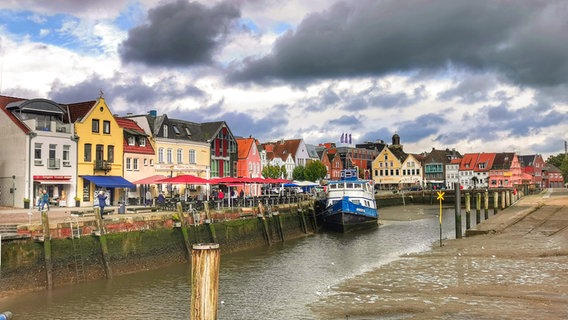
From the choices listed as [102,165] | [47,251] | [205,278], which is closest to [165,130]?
[102,165]

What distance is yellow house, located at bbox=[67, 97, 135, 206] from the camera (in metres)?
42.7

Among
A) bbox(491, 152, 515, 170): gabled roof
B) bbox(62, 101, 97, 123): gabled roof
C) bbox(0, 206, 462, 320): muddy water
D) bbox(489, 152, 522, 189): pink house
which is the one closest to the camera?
bbox(0, 206, 462, 320): muddy water

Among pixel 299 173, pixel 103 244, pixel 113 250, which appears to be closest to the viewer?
pixel 103 244

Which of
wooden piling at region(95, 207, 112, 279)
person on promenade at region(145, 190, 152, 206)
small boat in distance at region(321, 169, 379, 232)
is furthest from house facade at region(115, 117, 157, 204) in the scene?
wooden piling at region(95, 207, 112, 279)

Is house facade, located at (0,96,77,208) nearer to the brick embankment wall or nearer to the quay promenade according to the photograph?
the brick embankment wall

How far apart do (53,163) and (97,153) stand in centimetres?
458

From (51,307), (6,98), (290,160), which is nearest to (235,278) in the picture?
(51,307)

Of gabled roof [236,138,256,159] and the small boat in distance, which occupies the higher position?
gabled roof [236,138,256,159]

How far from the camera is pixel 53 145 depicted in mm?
40531

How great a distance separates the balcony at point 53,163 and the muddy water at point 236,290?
666 inches

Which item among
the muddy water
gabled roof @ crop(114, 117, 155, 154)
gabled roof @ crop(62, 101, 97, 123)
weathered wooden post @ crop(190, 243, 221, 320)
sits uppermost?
gabled roof @ crop(62, 101, 97, 123)

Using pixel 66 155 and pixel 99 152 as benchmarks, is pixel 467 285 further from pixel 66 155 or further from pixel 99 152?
pixel 99 152

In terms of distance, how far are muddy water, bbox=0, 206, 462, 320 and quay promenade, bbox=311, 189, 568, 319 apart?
158 cm

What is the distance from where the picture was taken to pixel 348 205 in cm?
4453
